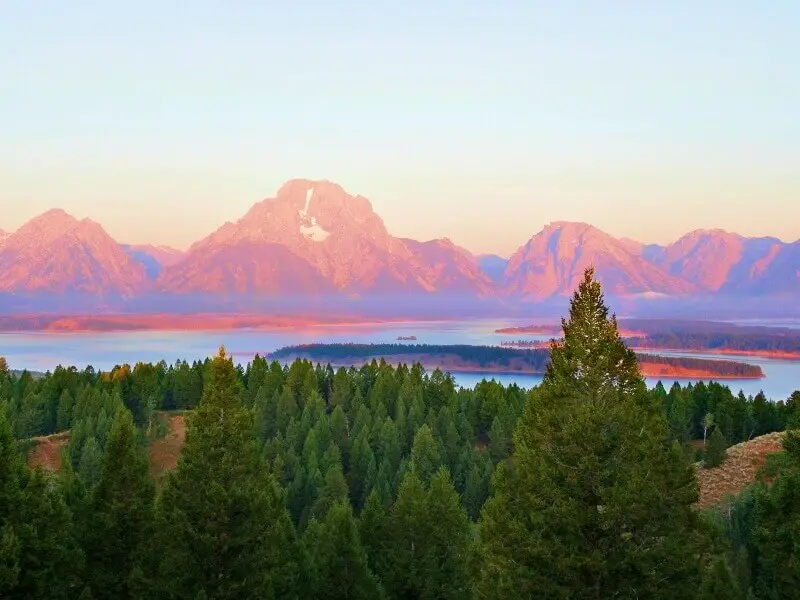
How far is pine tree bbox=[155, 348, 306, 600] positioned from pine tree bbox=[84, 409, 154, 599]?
2038 millimetres

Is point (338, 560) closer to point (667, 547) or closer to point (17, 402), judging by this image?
point (667, 547)

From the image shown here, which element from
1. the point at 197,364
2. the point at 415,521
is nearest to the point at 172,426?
the point at 197,364

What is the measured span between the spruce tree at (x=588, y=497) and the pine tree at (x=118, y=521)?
15.0m

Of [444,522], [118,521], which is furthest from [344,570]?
[118,521]

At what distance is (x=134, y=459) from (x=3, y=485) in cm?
759

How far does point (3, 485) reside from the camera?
77.8 ft

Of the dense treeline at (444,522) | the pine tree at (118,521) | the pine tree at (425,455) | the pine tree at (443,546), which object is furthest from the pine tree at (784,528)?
the pine tree at (425,455)

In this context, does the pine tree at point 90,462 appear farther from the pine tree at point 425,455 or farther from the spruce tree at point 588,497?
the spruce tree at point 588,497

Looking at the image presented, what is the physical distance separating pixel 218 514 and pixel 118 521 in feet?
19.3

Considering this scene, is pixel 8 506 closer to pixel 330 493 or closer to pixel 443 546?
pixel 443 546

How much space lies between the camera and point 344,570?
3397 centimetres

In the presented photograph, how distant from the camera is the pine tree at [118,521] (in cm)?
2927

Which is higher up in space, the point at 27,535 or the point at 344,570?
the point at 27,535

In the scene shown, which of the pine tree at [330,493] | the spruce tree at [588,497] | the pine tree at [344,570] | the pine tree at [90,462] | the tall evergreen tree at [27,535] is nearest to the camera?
the spruce tree at [588,497]
